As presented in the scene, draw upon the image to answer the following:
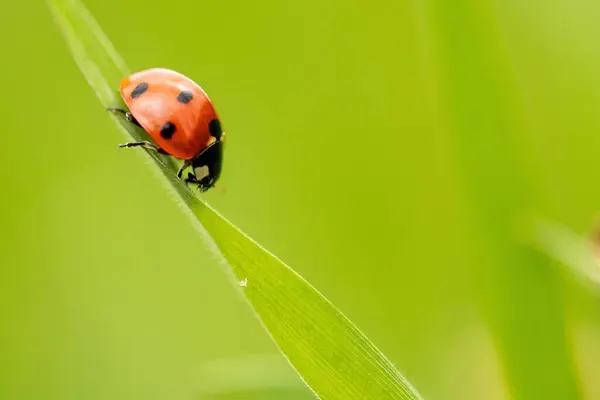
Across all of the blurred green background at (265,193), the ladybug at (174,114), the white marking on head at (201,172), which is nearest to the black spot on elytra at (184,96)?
the ladybug at (174,114)

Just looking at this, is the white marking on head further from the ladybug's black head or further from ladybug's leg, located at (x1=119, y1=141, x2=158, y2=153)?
ladybug's leg, located at (x1=119, y1=141, x2=158, y2=153)

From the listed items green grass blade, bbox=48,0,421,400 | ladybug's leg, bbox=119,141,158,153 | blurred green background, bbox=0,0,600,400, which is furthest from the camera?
blurred green background, bbox=0,0,600,400

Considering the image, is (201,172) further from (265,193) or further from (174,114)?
(265,193)

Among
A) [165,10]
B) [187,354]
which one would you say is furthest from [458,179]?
[165,10]

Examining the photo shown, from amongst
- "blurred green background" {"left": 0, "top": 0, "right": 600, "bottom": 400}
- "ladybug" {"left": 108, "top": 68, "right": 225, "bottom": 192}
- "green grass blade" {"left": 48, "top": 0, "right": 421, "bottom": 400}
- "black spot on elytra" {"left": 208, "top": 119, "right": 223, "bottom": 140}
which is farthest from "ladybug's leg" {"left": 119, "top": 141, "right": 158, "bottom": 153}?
"blurred green background" {"left": 0, "top": 0, "right": 600, "bottom": 400}

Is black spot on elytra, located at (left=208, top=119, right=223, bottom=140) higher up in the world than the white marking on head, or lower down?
higher up

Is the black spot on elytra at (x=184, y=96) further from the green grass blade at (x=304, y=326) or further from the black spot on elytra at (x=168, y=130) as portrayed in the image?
the green grass blade at (x=304, y=326)
